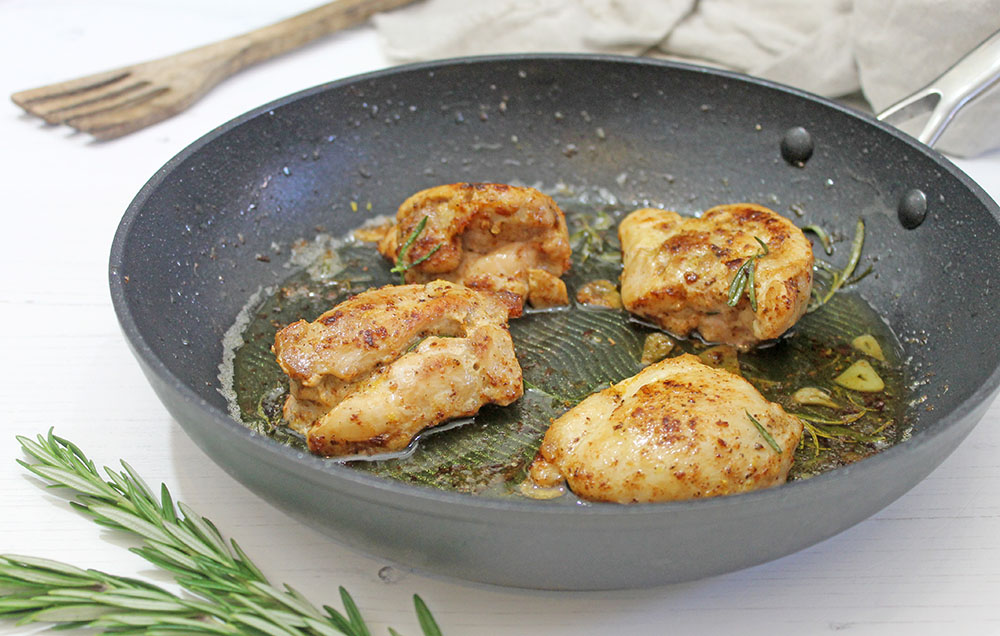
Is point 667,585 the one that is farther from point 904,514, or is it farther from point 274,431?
point 274,431

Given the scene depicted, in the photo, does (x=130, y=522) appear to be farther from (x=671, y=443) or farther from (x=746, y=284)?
(x=746, y=284)

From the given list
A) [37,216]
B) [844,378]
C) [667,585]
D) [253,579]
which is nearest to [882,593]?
[667,585]

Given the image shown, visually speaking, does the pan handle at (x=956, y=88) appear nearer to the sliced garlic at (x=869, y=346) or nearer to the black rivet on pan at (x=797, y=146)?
the black rivet on pan at (x=797, y=146)

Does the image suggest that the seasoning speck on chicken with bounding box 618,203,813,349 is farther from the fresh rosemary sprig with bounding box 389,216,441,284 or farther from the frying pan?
the fresh rosemary sprig with bounding box 389,216,441,284

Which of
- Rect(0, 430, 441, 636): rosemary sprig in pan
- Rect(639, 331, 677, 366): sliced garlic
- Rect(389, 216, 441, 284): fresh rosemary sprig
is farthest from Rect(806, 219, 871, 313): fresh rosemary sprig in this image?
Rect(0, 430, 441, 636): rosemary sprig in pan

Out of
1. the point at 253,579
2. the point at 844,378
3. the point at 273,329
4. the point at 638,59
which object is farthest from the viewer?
the point at 638,59

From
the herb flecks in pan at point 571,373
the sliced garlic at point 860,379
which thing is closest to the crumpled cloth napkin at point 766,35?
the herb flecks in pan at point 571,373

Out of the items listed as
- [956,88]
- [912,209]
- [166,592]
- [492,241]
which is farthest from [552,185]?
[166,592]
